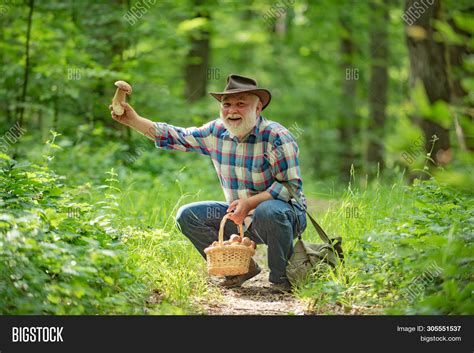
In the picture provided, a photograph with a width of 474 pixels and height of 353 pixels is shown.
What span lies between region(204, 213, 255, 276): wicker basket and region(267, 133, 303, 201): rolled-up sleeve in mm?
450

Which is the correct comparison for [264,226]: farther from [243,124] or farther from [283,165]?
[243,124]

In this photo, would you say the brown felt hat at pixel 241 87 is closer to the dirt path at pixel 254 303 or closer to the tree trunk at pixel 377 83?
the dirt path at pixel 254 303

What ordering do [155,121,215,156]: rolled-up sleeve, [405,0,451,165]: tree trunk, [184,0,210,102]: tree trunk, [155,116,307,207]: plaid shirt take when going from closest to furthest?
[155,116,307,207]: plaid shirt, [155,121,215,156]: rolled-up sleeve, [405,0,451,165]: tree trunk, [184,0,210,102]: tree trunk

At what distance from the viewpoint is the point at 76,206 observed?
4766mm

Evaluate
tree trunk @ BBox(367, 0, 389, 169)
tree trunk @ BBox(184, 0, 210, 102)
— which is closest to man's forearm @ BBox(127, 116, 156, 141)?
tree trunk @ BBox(184, 0, 210, 102)

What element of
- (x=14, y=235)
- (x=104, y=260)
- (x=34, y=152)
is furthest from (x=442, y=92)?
(x=14, y=235)

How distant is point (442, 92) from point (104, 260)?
533 cm

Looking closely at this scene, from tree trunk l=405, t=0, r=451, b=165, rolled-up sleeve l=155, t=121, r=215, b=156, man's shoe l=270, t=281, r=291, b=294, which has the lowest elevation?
man's shoe l=270, t=281, r=291, b=294

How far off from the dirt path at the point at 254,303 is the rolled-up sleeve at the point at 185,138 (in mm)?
1026

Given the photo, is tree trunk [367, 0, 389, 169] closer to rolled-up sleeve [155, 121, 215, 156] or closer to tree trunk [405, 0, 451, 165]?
tree trunk [405, 0, 451, 165]

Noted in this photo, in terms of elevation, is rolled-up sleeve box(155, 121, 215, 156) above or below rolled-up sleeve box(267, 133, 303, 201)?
above

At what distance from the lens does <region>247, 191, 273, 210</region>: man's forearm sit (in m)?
5.04

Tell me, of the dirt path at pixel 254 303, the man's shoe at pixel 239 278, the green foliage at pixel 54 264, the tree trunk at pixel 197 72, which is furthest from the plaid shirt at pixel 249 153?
the tree trunk at pixel 197 72
